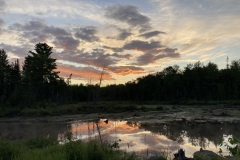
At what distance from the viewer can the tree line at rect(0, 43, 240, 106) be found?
70312mm

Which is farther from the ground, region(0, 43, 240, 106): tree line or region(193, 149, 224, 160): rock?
region(0, 43, 240, 106): tree line

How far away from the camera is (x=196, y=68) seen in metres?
95.7

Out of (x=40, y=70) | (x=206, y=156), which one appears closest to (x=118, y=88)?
(x=40, y=70)

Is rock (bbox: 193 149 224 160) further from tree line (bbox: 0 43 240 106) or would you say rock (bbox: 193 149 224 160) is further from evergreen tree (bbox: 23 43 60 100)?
evergreen tree (bbox: 23 43 60 100)

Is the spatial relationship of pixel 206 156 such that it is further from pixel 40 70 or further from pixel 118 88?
pixel 118 88

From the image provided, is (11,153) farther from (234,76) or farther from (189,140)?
(234,76)

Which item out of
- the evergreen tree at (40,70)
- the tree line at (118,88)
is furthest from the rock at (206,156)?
the evergreen tree at (40,70)

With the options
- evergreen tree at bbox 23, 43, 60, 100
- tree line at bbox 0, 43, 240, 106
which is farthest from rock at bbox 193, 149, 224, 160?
evergreen tree at bbox 23, 43, 60, 100

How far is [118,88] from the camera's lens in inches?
4914

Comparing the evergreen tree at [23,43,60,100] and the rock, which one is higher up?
the evergreen tree at [23,43,60,100]

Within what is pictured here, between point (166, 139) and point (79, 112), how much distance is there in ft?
Answer: 104

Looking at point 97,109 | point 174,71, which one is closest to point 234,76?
point 174,71

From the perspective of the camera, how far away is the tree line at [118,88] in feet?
231

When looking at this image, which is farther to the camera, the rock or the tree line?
the tree line
